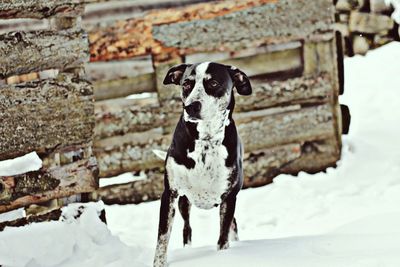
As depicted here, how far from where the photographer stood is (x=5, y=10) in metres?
3.75

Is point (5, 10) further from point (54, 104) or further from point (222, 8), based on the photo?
point (222, 8)

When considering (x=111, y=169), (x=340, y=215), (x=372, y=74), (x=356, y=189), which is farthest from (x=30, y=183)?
(x=372, y=74)

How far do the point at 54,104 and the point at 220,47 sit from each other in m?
2.35

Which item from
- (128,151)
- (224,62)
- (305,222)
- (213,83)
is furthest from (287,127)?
(213,83)

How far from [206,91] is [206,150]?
0.31m

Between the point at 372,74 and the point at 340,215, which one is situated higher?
the point at 372,74

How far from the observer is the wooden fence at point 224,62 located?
18.9 ft

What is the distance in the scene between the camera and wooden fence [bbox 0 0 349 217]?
5766 millimetres

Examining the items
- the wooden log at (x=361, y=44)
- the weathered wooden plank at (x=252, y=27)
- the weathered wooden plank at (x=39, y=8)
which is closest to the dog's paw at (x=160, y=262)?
the weathered wooden plank at (x=39, y=8)

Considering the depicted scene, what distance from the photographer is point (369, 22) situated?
763 cm

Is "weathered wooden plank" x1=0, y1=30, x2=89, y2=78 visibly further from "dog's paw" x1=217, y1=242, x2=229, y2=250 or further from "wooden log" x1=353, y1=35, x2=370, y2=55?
"wooden log" x1=353, y1=35, x2=370, y2=55

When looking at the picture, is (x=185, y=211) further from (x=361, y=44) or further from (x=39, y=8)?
(x=361, y=44)

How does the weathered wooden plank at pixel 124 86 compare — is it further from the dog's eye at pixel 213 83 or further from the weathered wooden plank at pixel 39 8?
the dog's eye at pixel 213 83

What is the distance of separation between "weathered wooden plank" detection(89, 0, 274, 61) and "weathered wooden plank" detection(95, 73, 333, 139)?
381mm
